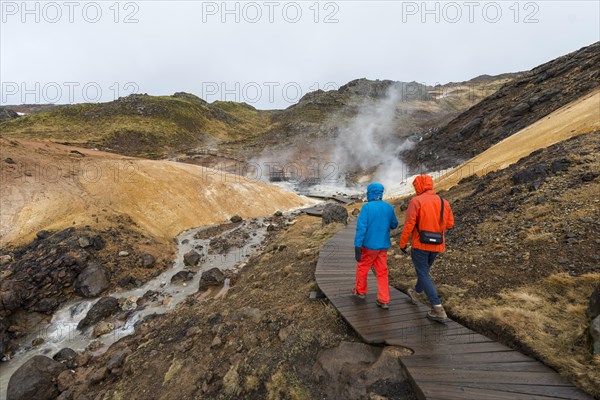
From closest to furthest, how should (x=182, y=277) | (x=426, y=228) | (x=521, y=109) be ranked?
(x=426, y=228) < (x=182, y=277) < (x=521, y=109)

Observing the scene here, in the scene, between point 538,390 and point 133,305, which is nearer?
point 538,390

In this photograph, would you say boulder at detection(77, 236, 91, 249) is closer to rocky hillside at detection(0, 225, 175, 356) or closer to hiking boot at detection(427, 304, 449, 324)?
rocky hillside at detection(0, 225, 175, 356)

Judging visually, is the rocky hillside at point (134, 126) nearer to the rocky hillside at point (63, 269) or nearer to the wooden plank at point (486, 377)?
the rocky hillside at point (63, 269)

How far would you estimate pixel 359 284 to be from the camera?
6438 millimetres

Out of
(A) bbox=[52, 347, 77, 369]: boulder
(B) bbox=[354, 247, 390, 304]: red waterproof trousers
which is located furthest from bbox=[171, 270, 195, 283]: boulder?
(B) bbox=[354, 247, 390, 304]: red waterproof trousers

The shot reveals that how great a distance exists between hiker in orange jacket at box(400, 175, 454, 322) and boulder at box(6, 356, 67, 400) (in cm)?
989

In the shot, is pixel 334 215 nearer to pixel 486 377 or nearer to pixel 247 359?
pixel 247 359

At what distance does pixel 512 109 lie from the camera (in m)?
36.1

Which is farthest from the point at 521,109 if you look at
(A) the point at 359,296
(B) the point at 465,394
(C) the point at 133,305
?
(C) the point at 133,305

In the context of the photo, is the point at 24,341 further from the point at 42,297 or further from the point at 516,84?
the point at 516,84

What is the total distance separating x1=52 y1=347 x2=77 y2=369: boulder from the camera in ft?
29.7

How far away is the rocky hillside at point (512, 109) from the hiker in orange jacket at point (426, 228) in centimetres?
3452

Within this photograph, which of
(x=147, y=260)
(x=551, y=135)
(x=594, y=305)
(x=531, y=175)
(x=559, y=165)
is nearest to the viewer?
(x=594, y=305)

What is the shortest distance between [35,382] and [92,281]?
6535 millimetres
